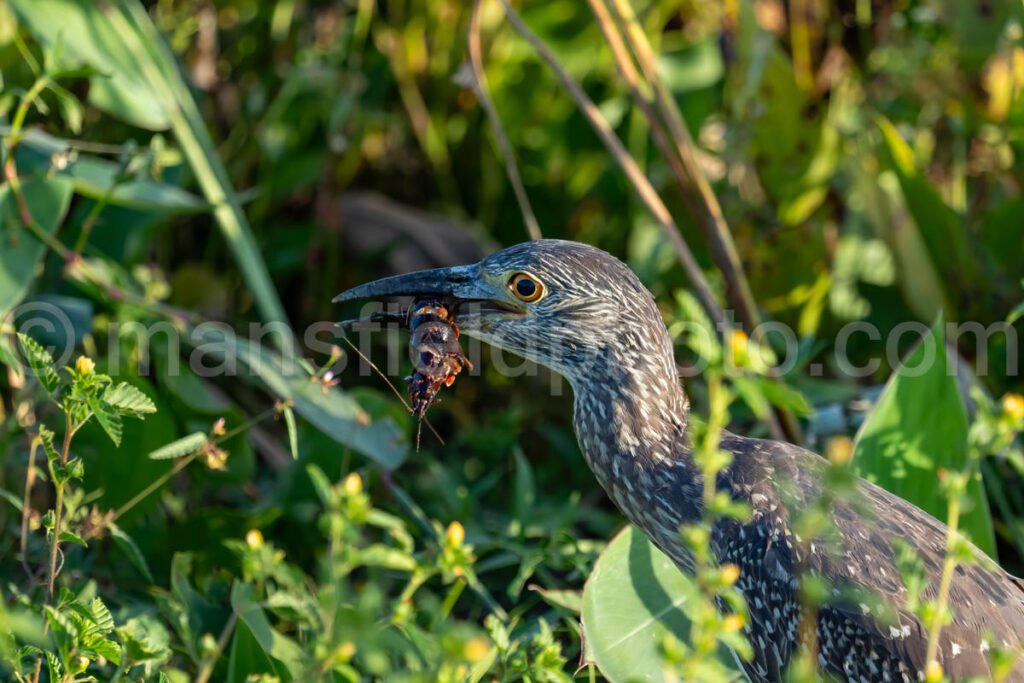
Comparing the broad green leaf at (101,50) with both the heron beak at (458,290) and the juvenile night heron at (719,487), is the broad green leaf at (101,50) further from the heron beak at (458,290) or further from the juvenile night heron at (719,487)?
the juvenile night heron at (719,487)

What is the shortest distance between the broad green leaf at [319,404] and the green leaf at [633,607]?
91 cm

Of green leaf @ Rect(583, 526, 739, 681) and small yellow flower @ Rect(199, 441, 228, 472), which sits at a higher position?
small yellow flower @ Rect(199, 441, 228, 472)

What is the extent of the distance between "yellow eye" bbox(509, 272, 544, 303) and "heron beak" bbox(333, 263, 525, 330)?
31 millimetres

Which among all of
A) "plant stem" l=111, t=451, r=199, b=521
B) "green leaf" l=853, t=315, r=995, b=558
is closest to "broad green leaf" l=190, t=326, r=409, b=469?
"plant stem" l=111, t=451, r=199, b=521

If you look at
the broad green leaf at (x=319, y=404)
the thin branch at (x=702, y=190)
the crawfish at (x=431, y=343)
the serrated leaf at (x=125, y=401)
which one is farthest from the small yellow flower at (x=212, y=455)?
the thin branch at (x=702, y=190)

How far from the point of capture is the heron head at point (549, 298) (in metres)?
3.00

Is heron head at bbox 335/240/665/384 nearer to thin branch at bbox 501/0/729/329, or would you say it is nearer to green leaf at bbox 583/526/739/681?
green leaf at bbox 583/526/739/681

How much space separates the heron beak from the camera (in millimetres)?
3027

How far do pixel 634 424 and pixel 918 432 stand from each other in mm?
831

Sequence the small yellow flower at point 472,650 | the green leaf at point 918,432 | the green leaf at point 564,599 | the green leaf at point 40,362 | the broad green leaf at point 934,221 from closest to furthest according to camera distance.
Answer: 1. the small yellow flower at point 472,650
2. the green leaf at point 40,362
3. the green leaf at point 564,599
4. the green leaf at point 918,432
5. the broad green leaf at point 934,221

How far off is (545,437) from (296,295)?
139 centimetres

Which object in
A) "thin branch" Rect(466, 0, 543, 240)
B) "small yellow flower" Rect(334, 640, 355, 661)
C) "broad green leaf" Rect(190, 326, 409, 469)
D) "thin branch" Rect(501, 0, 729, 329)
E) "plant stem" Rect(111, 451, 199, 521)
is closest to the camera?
"small yellow flower" Rect(334, 640, 355, 661)

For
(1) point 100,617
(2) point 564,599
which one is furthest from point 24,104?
(2) point 564,599

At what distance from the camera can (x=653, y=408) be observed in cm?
305
